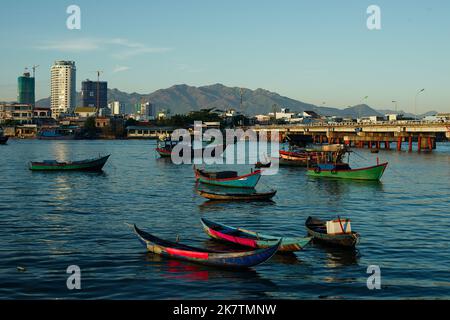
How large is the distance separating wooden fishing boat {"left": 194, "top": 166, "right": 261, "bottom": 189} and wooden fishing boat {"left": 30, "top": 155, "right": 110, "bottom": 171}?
25.0m

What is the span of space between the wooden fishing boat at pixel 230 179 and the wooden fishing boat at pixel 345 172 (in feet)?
52.5

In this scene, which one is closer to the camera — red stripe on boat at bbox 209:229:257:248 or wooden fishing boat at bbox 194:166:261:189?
red stripe on boat at bbox 209:229:257:248

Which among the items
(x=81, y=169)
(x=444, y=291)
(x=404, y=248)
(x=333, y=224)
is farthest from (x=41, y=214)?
(x=81, y=169)

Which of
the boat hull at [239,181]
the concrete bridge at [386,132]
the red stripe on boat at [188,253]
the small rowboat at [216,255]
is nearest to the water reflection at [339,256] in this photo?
the small rowboat at [216,255]

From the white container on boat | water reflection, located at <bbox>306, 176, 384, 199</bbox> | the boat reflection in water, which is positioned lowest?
the boat reflection in water

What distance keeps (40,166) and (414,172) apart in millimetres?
60364

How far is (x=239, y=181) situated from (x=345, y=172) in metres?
19.2

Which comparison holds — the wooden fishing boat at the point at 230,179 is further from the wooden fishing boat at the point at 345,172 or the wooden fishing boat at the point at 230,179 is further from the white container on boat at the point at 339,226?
the white container on boat at the point at 339,226

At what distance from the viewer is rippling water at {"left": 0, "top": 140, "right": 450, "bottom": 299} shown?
26156 mm

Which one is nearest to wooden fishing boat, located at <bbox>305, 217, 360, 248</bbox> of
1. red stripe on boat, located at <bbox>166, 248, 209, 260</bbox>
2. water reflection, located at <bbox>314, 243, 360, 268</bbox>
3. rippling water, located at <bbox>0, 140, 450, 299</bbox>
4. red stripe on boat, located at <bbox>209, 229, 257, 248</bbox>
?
water reflection, located at <bbox>314, 243, 360, 268</bbox>

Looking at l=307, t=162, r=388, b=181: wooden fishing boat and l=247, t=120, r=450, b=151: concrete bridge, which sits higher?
l=247, t=120, r=450, b=151: concrete bridge

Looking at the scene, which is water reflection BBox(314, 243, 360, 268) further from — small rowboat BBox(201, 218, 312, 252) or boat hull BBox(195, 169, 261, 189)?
boat hull BBox(195, 169, 261, 189)

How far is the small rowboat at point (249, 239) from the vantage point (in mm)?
31305
